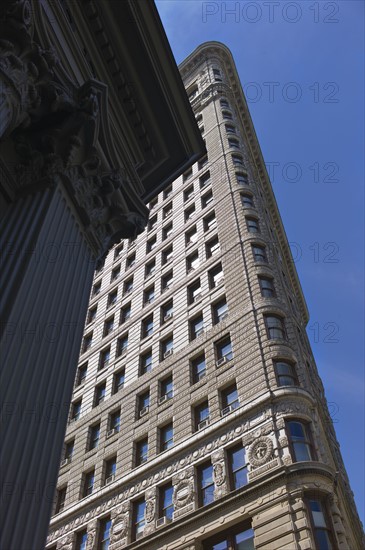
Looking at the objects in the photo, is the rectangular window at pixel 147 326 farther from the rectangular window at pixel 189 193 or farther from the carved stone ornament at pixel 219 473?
the carved stone ornament at pixel 219 473

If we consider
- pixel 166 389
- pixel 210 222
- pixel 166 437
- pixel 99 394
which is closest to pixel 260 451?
pixel 166 437

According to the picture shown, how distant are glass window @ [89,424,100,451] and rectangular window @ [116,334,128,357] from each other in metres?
5.55

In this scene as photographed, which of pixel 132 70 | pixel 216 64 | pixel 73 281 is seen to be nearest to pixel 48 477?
pixel 73 281

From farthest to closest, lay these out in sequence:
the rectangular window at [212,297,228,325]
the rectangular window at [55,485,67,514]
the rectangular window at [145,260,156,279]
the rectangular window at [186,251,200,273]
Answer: the rectangular window at [145,260,156,279] → the rectangular window at [186,251,200,273] → the rectangular window at [212,297,228,325] → the rectangular window at [55,485,67,514]

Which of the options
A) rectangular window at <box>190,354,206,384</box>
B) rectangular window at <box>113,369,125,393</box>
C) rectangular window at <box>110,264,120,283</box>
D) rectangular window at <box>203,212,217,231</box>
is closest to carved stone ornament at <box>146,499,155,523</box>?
rectangular window at <box>190,354,206,384</box>

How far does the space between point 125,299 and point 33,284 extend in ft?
111

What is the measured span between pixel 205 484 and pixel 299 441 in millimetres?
4579

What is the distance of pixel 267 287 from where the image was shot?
103 feet

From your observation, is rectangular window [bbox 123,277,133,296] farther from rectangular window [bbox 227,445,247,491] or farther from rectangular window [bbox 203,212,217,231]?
rectangular window [bbox 227,445,247,491]

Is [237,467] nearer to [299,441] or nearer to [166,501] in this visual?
[299,441]

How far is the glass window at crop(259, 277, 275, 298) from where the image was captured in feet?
101

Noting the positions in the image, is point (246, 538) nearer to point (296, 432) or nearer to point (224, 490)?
point (224, 490)

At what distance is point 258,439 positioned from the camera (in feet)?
75.0

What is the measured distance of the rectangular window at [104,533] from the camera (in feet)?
85.0
